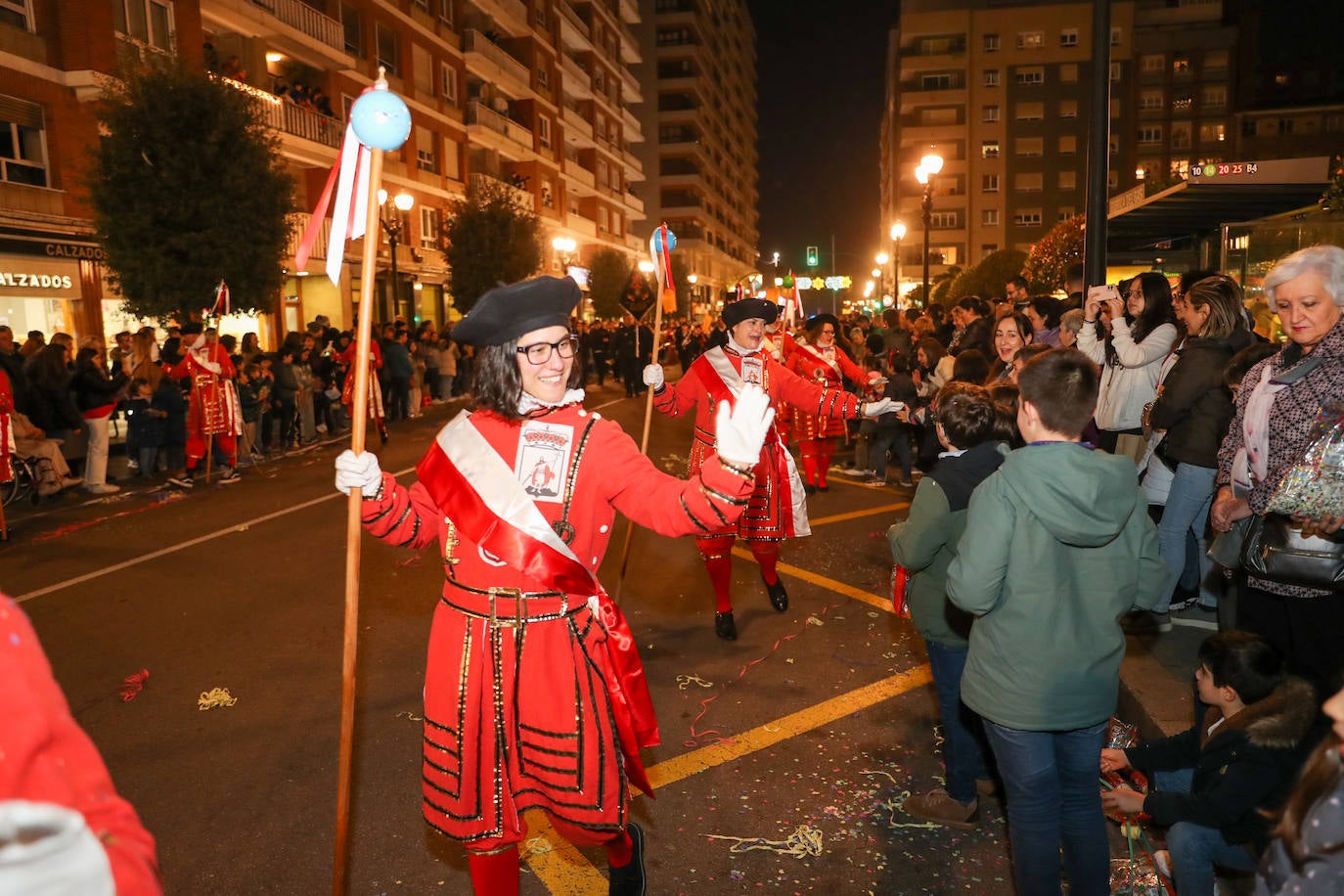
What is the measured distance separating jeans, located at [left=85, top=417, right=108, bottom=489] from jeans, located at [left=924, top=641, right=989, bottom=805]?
1147 cm

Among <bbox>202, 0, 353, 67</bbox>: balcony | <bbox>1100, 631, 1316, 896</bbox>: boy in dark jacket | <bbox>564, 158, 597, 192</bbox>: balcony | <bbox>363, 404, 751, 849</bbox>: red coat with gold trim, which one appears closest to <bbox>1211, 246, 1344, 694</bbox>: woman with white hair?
<bbox>1100, 631, 1316, 896</bbox>: boy in dark jacket

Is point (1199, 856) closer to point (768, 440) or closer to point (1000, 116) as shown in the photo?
point (768, 440)

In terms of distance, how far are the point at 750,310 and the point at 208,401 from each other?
9353 mm

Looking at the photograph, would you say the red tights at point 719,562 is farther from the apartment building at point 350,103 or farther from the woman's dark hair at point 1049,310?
the apartment building at point 350,103

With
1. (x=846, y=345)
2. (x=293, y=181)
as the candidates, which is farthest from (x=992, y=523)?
(x=293, y=181)

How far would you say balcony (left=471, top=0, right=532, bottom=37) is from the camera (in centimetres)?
3969

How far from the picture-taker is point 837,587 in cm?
729

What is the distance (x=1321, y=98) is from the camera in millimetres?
74688

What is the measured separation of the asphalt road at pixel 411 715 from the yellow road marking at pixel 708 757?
1 cm

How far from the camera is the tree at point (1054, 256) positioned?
26391 mm

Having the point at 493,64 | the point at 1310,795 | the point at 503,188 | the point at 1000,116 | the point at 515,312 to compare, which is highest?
the point at 1000,116

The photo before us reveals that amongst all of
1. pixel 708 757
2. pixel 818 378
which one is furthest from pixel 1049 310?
pixel 708 757

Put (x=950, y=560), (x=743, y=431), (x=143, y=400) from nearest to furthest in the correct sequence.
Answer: (x=743, y=431) < (x=950, y=560) < (x=143, y=400)

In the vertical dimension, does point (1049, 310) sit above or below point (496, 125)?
below
